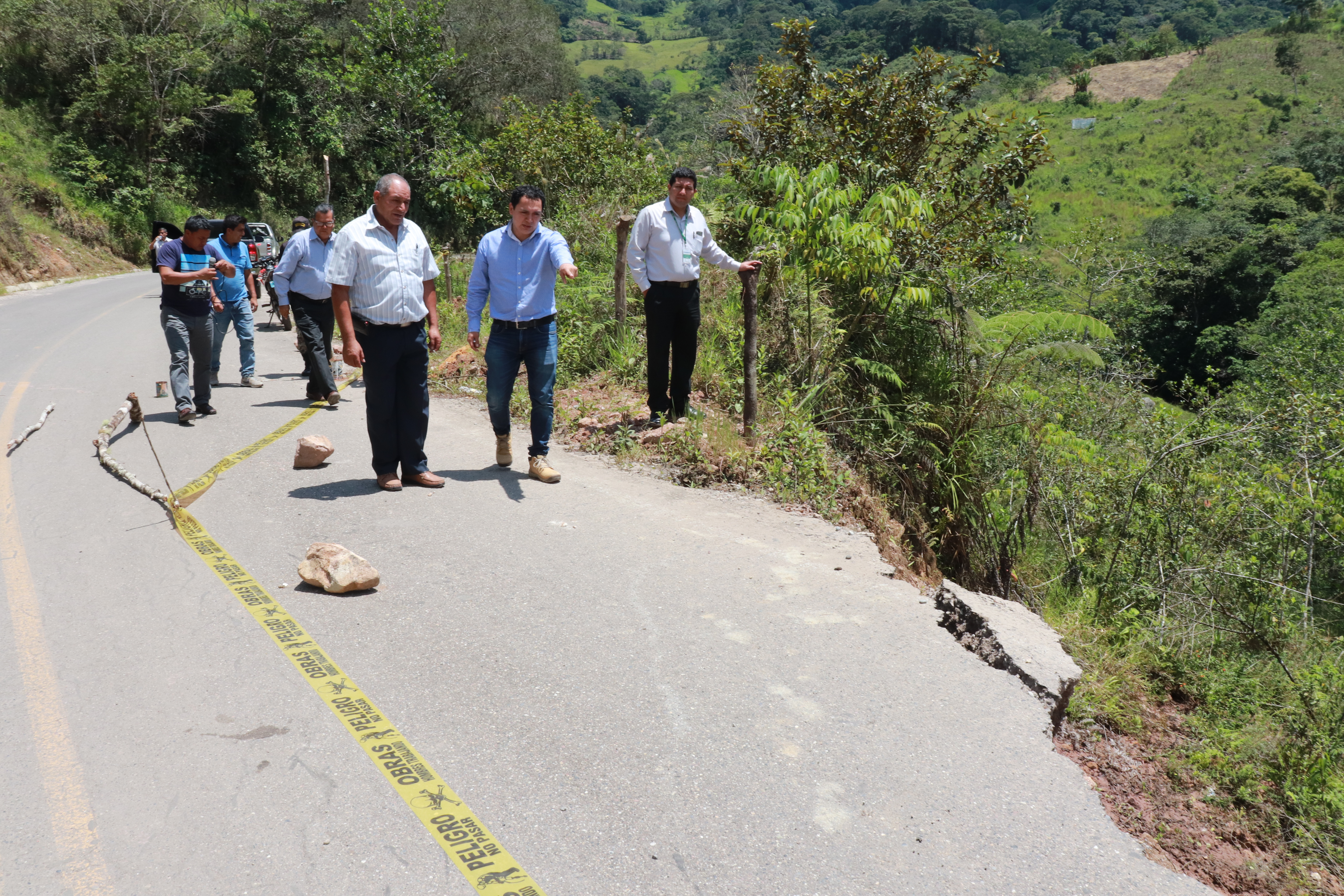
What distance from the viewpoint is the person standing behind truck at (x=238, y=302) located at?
376 inches

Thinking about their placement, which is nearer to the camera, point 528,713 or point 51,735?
point 51,735

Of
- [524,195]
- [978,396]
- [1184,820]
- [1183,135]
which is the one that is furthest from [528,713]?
[1183,135]

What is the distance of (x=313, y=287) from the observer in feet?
30.6

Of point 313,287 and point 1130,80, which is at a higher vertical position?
point 1130,80

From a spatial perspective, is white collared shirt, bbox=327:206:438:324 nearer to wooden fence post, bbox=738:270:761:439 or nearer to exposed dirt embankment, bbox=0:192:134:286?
wooden fence post, bbox=738:270:761:439

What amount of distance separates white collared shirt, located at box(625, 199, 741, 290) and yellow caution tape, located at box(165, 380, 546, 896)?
3765 millimetres

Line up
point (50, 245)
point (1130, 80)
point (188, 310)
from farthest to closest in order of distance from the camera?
point (1130, 80), point (50, 245), point (188, 310)

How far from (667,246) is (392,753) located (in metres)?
4.70

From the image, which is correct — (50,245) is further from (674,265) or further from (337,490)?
(674,265)

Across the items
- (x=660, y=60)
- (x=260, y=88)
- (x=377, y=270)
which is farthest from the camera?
(x=660, y=60)

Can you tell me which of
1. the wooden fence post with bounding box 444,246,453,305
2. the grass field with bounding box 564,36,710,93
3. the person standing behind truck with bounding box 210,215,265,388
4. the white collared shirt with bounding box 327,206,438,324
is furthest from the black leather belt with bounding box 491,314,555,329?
the grass field with bounding box 564,36,710,93

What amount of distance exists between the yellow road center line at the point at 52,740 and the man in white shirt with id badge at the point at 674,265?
4504 millimetres

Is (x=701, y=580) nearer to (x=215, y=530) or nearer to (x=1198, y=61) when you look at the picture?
(x=215, y=530)

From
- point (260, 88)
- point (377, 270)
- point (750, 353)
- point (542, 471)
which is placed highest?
point (260, 88)
